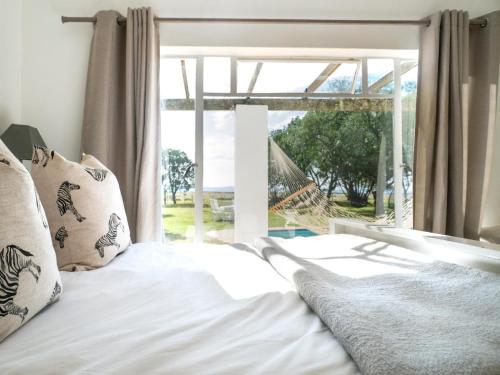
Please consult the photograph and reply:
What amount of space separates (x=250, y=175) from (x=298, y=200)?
0.47 metres

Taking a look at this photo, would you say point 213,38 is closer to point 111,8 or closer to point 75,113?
point 111,8

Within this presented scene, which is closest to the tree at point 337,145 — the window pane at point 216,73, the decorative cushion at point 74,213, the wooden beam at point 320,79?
the wooden beam at point 320,79

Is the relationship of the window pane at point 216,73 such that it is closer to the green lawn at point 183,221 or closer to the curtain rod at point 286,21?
the curtain rod at point 286,21

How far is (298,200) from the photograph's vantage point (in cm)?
272

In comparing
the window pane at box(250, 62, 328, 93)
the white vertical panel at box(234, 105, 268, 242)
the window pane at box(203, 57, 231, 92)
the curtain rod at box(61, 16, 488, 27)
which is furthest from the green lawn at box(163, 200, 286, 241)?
the curtain rod at box(61, 16, 488, 27)

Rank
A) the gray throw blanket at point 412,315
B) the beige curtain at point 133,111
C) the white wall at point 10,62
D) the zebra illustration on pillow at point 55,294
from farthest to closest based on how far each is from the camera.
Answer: the beige curtain at point 133,111 < the white wall at point 10,62 < the zebra illustration on pillow at point 55,294 < the gray throw blanket at point 412,315

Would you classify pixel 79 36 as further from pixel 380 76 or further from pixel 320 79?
pixel 380 76

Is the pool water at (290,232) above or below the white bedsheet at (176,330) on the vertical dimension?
below

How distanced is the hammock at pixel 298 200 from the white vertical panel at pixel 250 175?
0.30ft

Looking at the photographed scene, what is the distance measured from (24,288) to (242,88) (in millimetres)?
2357

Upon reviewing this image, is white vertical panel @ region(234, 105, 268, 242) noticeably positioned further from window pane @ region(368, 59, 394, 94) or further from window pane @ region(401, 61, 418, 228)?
window pane @ region(401, 61, 418, 228)

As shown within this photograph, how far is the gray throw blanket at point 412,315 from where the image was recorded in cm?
41

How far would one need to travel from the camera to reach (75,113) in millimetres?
2404

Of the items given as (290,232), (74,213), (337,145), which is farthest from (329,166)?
(74,213)
